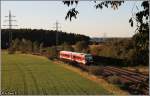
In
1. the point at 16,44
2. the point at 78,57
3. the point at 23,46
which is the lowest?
the point at 23,46

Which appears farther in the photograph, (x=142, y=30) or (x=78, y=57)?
(x=78, y=57)

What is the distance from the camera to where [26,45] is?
108000 mm

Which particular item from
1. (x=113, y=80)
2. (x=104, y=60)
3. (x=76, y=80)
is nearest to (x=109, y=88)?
(x=113, y=80)

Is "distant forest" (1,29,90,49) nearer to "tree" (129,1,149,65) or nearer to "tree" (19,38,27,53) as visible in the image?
"tree" (19,38,27,53)

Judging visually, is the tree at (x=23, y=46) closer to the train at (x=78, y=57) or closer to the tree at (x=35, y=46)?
the tree at (x=35, y=46)

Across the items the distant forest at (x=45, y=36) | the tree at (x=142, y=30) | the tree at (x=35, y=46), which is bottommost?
the tree at (x=35, y=46)

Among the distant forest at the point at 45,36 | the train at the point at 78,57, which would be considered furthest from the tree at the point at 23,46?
the train at the point at 78,57

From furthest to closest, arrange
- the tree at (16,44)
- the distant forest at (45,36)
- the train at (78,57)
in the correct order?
the distant forest at (45,36)
the tree at (16,44)
the train at (78,57)

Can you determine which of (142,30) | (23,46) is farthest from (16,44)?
(142,30)

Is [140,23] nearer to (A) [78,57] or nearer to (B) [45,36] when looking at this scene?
(A) [78,57]

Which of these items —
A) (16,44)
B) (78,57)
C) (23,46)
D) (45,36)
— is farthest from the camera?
(45,36)

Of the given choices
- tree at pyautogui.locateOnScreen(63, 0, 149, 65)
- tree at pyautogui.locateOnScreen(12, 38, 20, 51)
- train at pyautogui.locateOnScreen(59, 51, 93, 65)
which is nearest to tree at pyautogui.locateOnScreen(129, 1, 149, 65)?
tree at pyautogui.locateOnScreen(63, 0, 149, 65)

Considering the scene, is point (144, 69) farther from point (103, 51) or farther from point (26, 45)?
point (26, 45)

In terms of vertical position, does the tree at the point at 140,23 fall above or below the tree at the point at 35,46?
above
